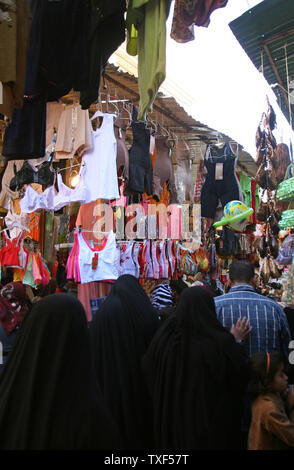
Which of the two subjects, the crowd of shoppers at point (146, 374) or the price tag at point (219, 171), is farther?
the price tag at point (219, 171)

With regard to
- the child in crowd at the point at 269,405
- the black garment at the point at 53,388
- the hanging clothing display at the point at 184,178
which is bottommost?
the child in crowd at the point at 269,405

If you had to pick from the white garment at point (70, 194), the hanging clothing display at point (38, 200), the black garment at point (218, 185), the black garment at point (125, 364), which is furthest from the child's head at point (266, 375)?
the black garment at point (218, 185)

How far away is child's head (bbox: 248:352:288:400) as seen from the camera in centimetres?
246

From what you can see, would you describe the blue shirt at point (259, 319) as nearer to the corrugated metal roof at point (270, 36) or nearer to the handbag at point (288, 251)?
the handbag at point (288, 251)

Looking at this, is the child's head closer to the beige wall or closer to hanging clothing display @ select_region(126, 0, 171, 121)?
hanging clothing display @ select_region(126, 0, 171, 121)

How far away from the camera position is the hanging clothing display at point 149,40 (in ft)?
9.37

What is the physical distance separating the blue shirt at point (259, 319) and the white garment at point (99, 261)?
7.35ft

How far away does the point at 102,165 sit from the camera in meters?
4.77

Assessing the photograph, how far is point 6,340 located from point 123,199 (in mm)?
3342

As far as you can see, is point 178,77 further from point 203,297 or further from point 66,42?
point 203,297

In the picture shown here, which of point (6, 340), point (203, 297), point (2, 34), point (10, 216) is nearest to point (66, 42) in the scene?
point (2, 34)

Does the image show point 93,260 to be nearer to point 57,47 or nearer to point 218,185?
point 218,185

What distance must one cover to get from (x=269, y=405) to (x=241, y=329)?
715mm

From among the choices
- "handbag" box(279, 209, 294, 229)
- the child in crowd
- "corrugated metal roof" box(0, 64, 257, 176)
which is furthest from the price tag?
the child in crowd
